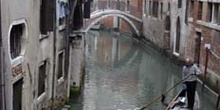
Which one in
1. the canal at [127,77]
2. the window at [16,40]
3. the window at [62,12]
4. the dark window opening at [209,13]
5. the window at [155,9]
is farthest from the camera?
the window at [155,9]

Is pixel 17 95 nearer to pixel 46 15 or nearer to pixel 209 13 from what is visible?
pixel 46 15

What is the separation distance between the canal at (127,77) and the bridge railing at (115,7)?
1758 millimetres

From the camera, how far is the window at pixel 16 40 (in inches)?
289

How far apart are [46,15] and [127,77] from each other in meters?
6.64

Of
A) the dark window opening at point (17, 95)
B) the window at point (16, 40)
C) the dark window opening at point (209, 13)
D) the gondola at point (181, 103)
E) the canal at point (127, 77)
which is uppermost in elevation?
the dark window opening at point (209, 13)

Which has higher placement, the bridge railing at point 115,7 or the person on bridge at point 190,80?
the bridge railing at point 115,7

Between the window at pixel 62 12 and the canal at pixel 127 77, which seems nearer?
the window at pixel 62 12

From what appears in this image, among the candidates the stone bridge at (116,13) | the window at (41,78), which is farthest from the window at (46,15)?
the stone bridge at (116,13)

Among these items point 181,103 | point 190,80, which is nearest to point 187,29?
point 181,103

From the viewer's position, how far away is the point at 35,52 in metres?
8.12

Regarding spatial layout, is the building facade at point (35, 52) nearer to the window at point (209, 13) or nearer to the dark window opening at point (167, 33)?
the window at point (209, 13)

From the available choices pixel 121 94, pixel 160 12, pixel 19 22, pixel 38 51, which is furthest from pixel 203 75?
pixel 160 12

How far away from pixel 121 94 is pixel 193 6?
4.97 meters

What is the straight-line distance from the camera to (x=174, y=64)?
16938 millimetres
